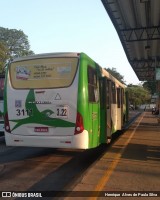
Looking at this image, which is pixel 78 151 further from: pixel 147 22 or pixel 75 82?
pixel 147 22

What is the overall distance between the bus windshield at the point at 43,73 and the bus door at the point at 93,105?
0.68m

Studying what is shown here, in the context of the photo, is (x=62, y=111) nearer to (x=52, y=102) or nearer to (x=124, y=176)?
(x=52, y=102)

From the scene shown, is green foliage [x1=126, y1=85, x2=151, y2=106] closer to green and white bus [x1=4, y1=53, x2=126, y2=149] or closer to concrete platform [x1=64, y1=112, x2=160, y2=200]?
concrete platform [x1=64, y1=112, x2=160, y2=200]

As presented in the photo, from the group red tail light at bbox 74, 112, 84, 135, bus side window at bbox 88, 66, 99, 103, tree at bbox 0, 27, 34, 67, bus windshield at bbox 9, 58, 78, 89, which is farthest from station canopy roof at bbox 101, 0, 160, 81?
tree at bbox 0, 27, 34, 67

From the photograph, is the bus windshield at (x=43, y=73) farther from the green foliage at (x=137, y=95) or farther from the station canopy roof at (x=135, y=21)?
the green foliage at (x=137, y=95)

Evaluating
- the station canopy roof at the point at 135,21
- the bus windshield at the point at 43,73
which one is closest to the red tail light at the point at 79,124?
the bus windshield at the point at 43,73

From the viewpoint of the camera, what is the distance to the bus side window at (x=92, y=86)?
10.9 meters

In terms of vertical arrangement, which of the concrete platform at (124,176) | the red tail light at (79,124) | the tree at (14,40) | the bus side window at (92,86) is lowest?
the concrete platform at (124,176)

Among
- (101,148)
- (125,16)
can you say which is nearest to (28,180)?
(101,148)

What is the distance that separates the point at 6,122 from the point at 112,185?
15.3ft

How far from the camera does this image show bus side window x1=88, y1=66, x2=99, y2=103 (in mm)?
10915

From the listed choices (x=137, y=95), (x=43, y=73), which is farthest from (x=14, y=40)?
(x=43, y=73)

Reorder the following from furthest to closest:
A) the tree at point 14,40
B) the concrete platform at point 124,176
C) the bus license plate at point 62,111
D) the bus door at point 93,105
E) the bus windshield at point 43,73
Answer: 1. the tree at point 14,40
2. the bus door at point 93,105
3. the bus windshield at point 43,73
4. the bus license plate at point 62,111
5. the concrete platform at point 124,176

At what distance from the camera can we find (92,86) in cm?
1122
